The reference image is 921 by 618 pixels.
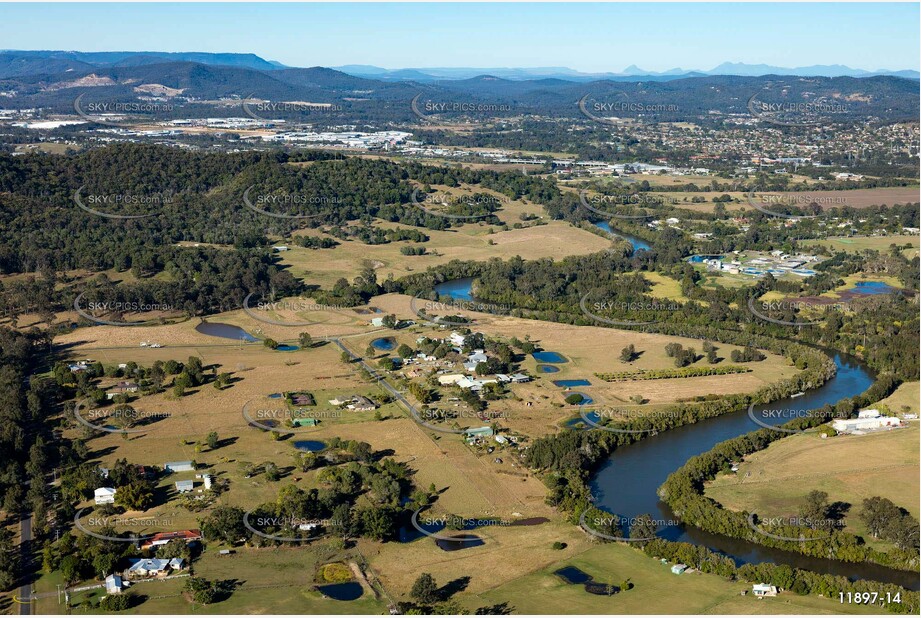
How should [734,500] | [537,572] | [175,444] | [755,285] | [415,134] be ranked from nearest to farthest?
1. [537,572]
2. [734,500]
3. [175,444]
4. [755,285]
5. [415,134]

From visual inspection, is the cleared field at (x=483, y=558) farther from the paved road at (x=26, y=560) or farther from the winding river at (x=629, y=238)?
the winding river at (x=629, y=238)

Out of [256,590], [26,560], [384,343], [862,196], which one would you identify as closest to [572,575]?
[256,590]

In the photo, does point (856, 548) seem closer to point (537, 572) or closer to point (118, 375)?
point (537, 572)

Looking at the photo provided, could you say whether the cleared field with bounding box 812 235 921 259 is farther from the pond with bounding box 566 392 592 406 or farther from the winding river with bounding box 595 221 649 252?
the pond with bounding box 566 392 592 406

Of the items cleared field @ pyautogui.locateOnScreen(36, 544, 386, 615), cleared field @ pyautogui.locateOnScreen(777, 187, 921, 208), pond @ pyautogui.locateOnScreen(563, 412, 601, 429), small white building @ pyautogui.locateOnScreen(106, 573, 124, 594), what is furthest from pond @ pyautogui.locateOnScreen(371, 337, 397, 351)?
cleared field @ pyautogui.locateOnScreen(777, 187, 921, 208)

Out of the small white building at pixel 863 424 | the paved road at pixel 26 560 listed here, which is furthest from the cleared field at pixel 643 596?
the small white building at pixel 863 424

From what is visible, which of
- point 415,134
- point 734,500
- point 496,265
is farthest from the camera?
point 415,134

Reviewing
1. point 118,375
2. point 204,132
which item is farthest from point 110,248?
point 204,132
